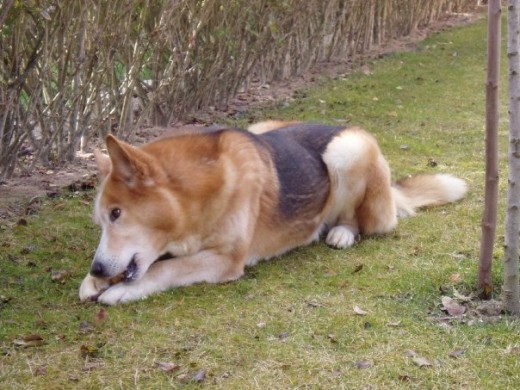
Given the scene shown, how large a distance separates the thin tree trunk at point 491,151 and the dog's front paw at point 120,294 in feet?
6.77

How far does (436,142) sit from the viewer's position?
9625mm

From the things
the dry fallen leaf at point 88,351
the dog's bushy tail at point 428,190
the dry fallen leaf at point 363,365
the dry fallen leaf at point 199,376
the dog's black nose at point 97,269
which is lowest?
the dog's bushy tail at point 428,190

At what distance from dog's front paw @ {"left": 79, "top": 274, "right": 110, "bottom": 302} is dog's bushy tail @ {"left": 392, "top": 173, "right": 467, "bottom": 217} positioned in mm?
2867

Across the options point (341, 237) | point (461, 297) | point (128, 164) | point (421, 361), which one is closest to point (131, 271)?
point (128, 164)

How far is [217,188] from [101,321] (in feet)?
3.81

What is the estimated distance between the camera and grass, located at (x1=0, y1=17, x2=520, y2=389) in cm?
395

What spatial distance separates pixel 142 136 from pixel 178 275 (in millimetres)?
4235

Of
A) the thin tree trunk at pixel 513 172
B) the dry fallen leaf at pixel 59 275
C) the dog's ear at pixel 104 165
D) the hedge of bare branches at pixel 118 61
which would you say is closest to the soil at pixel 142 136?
the hedge of bare branches at pixel 118 61

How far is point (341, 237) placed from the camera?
19.8ft

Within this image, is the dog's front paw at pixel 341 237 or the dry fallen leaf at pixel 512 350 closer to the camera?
the dry fallen leaf at pixel 512 350

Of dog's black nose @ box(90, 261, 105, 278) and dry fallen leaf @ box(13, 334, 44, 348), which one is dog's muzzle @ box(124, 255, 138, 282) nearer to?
dog's black nose @ box(90, 261, 105, 278)

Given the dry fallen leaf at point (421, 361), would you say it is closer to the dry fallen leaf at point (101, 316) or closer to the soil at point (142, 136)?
the dry fallen leaf at point (101, 316)

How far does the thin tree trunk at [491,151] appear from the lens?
4.24 m

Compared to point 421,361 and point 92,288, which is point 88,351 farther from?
point 421,361
